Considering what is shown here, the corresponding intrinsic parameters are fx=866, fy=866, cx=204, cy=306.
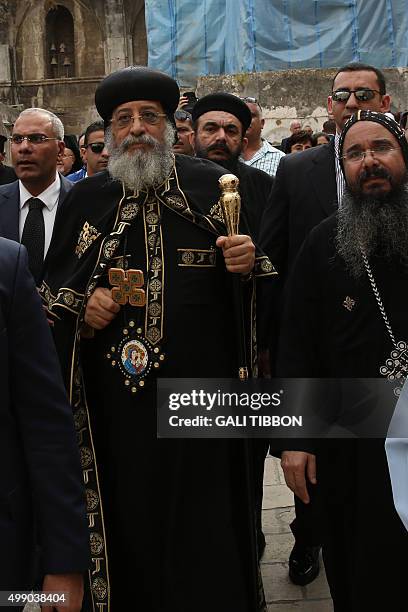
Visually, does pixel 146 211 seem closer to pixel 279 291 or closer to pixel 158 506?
pixel 279 291

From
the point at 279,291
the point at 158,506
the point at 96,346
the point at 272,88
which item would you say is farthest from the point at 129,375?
the point at 272,88

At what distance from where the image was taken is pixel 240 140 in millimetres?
5242

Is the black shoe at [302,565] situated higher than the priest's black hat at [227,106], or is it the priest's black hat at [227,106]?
the priest's black hat at [227,106]

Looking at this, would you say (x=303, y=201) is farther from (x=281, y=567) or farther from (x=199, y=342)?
(x=281, y=567)

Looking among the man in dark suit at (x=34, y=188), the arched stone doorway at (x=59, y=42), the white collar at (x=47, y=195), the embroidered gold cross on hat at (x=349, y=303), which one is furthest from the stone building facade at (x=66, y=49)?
the embroidered gold cross on hat at (x=349, y=303)

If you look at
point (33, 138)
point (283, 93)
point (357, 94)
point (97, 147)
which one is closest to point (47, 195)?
point (33, 138)

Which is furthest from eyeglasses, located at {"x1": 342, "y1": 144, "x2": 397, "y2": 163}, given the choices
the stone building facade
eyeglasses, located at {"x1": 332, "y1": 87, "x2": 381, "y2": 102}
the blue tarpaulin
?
the stone building facade

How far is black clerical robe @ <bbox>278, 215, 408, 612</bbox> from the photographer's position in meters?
3.13

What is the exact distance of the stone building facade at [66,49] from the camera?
31609mm

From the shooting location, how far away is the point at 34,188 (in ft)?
16.8

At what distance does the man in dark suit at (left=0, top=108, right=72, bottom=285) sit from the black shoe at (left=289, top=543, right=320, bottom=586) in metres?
2.06

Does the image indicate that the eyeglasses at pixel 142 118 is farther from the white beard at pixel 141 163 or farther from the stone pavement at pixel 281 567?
the stone pavement at pixel 281 567

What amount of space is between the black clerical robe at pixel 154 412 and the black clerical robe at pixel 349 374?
30 centimetres

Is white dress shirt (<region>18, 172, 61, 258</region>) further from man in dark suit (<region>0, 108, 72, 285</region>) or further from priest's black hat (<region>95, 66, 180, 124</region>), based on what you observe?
priest's black hat (<region>95, 66, 180, 124</region>)
